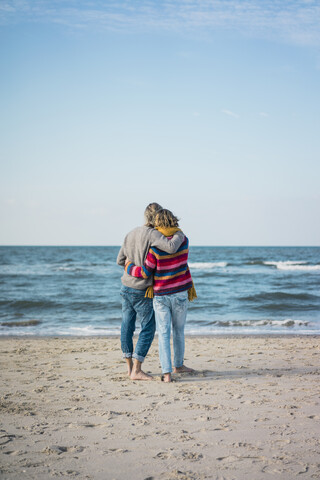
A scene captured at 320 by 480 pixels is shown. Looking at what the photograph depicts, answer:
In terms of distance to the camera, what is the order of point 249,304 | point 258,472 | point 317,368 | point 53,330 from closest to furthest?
point 258,472 < point 317,368 < point 53,330 < point 249,304

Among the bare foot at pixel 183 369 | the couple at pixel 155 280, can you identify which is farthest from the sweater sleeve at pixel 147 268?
the bare foot at pixel 183 369

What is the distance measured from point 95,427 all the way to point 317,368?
3.19 m

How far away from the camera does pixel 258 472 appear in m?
2.53

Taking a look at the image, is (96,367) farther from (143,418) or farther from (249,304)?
(249,304)

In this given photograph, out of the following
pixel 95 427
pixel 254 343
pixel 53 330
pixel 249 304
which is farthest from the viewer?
pixel 249 304

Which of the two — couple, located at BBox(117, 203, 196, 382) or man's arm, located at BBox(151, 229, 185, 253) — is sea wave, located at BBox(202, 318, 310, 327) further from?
man's arm, located at BBox(151, 229, 185, 253)

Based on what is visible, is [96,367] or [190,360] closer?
[96,367]

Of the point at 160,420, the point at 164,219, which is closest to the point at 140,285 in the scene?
the point at 164,219

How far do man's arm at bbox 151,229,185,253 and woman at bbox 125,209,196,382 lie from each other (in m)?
0.07

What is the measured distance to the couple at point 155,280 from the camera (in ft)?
14.7

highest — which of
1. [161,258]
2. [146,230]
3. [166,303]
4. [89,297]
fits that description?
[146,230]

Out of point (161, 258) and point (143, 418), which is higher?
point (161, 258)

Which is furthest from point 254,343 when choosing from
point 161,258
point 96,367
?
point 161,258

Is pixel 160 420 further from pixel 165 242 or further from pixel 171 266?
pixel 165 242
